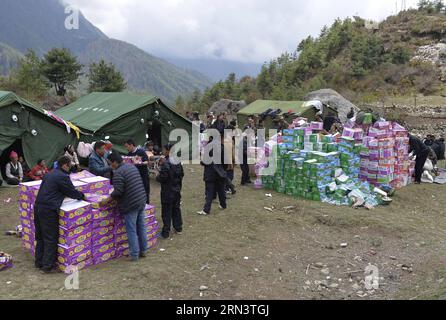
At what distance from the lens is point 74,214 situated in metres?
5.27

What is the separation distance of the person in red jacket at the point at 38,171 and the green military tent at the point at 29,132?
0.81m

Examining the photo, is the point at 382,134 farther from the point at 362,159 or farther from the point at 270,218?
the point at 270,218

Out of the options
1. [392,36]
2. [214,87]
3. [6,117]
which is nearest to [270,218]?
[6,117]

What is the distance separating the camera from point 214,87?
33969 mm

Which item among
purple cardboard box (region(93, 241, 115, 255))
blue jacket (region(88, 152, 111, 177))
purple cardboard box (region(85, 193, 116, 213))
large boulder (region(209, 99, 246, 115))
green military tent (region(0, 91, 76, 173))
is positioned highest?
large boulder (region(209, 99, 246, 115))

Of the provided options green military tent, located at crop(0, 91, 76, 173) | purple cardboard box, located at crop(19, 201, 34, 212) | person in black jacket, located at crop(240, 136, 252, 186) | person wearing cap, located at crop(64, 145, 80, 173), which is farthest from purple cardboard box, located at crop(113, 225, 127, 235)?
green military tent, located at crop(0, 91, 76, 173)

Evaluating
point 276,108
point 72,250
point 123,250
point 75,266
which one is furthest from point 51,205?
point 276,108

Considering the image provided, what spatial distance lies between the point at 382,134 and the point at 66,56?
26857mm

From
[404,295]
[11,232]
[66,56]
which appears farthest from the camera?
[66,56]

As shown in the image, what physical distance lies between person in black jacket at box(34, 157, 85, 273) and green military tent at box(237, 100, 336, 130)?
12589 millimetres

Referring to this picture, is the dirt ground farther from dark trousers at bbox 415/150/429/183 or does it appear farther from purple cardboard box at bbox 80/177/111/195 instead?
dark trousers at bbox 415/150/429/183

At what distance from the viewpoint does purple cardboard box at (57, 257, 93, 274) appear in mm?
5375

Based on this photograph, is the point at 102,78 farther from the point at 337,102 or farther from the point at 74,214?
the point at 74,214

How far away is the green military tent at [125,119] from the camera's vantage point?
476 inches
